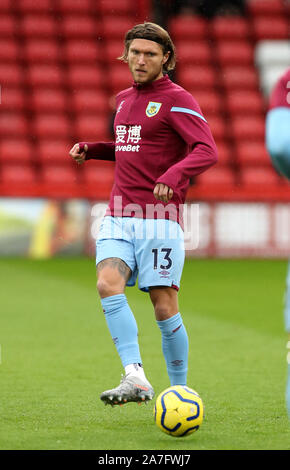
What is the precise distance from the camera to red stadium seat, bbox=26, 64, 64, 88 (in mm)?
19167

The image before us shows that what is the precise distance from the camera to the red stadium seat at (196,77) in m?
19.5

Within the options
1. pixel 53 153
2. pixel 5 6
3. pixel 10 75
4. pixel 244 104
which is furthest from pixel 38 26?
pixel 244 104

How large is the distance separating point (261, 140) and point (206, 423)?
15.1 m

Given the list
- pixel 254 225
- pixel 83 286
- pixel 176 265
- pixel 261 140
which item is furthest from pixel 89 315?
pixel 261 140

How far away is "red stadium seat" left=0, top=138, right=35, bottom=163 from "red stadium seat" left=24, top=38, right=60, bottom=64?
230cm

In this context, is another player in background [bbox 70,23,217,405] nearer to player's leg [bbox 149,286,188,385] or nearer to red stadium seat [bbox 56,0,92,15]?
player's leg [bbox 149,286,188,385]

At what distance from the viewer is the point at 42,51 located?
1973cm

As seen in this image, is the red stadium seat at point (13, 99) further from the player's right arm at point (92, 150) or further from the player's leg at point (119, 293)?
the player's leg at point (119, 293)

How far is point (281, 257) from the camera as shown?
1566 cm

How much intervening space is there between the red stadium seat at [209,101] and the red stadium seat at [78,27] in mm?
2850

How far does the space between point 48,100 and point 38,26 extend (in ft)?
7.30

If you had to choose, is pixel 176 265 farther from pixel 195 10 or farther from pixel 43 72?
pixel 195 10

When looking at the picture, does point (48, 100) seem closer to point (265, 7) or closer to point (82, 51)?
point (82, 51)

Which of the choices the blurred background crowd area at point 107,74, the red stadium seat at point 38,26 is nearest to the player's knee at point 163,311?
the blurred background crowd area at point 107,74
